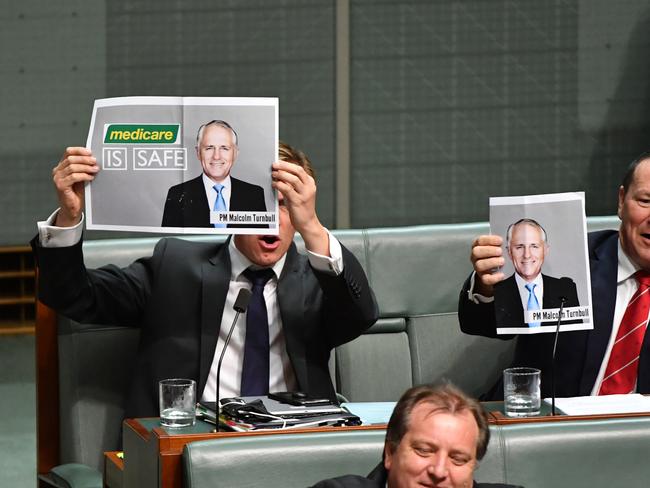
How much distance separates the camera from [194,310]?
351 centimetres

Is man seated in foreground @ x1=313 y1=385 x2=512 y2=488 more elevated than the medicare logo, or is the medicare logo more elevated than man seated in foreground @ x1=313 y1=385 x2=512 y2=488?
the medicare logo

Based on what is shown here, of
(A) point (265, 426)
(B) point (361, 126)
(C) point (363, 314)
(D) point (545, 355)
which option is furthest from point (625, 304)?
(B) point (361, 126)

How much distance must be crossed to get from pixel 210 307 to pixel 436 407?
4.01 feet

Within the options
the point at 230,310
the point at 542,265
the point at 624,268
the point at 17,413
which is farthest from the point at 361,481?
the point at 17,413

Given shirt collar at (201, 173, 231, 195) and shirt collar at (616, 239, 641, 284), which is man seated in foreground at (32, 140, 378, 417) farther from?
shirt collar at (616, 239, 641, 284)

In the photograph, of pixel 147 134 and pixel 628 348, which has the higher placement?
pixel 147 134

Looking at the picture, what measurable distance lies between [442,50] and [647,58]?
3.22 feet

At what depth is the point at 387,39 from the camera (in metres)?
6.18

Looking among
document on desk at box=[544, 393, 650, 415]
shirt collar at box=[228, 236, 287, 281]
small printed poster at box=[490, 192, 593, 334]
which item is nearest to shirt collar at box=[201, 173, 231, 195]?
shirt collar at box=[228, 236, 287, 281]

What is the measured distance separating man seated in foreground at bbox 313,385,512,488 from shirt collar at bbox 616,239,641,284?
4.25 ft

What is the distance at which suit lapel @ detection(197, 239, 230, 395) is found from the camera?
3.47m

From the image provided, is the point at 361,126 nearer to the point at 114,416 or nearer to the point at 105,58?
the point at 105,58

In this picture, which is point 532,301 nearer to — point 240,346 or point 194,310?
point 240,346

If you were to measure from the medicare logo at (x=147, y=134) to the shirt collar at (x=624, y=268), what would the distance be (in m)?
1.27
